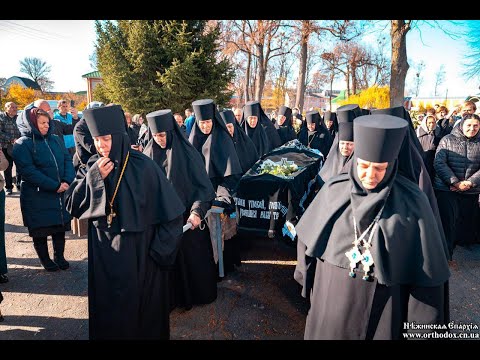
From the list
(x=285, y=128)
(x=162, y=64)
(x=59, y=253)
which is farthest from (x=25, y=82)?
(x=59, y=253)

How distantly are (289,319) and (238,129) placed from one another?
335 cm

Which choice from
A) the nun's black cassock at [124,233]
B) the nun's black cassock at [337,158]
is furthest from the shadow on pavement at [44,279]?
the nun's black cassock at [337,158]

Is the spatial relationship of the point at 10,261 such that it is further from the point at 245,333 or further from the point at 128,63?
the point at 128,63

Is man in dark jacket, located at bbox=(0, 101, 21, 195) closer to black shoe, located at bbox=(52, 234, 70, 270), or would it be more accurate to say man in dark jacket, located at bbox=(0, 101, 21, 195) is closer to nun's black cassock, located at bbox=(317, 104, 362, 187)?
black shoe, located at bbox=(52, 234, 70, 270)

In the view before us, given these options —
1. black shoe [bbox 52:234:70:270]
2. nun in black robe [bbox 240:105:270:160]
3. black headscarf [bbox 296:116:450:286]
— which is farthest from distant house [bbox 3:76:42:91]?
black headscarf [bbox 296:116:450:286]

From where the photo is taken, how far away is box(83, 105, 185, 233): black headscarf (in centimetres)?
267

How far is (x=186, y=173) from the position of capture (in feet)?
12.5

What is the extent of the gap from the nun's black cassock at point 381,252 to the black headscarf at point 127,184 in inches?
53.0

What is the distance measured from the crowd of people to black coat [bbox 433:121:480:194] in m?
1.99

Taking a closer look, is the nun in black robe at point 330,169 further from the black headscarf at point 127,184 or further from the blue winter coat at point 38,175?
the blue winter coat at point 38,175

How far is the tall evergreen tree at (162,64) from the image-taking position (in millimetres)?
14859

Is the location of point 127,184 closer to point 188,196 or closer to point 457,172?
point 188,196

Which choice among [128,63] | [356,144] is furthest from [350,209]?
[128,63]

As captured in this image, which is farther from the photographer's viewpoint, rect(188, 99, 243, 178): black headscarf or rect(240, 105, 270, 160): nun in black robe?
rect(240, 105, 270, 160): nun in black robe
